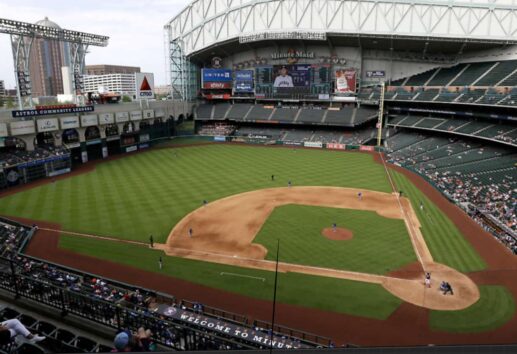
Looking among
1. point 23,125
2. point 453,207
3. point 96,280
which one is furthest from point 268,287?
point 23,125

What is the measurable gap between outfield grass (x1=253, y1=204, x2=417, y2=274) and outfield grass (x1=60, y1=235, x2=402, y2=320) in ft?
7.55

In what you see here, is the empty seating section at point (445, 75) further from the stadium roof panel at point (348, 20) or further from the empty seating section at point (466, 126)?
the empty seating section at point (466, 126)

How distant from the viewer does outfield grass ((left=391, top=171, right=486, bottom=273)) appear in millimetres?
25203

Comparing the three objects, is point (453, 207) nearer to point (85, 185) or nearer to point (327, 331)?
point (327, 331)

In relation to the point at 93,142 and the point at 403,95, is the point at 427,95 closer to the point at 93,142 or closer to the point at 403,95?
the point at 403,95

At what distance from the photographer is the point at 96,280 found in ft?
66.7

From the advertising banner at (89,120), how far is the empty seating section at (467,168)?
46.3 m

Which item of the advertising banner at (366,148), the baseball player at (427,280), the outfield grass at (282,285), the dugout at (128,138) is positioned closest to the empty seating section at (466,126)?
the advertising banner at (366,148)

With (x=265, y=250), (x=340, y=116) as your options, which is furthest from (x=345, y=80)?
(x=265, y=250)

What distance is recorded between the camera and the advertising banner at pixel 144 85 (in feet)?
218

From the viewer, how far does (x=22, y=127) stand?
46.4 meters

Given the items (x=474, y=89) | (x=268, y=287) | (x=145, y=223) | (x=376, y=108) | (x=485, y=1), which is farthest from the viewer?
(x=376, y=108)

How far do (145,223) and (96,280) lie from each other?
11854mm

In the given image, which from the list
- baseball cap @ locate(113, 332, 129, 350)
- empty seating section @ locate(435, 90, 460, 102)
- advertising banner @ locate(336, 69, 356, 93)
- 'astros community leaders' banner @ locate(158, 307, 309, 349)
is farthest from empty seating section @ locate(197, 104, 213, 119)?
baseball cap @ locate(113, 332, 129, 350)
